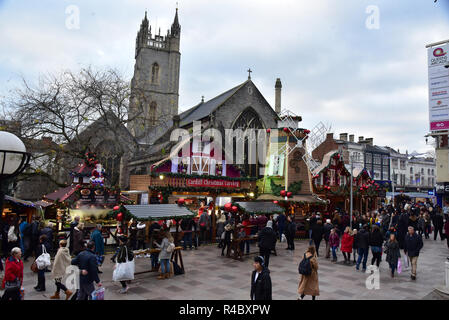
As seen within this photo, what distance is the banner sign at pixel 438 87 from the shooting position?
1727cm

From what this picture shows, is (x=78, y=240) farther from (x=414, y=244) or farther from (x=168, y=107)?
(x=168, y=107)

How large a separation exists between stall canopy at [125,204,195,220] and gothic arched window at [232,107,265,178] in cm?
2433

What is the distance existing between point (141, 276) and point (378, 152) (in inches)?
2281

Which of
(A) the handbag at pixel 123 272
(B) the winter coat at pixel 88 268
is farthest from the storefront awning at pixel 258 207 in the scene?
(B) the winter coat at pixel 88 268

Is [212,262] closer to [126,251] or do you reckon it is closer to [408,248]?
[126,251]

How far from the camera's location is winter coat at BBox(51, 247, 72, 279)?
7570 mm

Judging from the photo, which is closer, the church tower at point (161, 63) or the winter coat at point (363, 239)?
the winter coat at point (363, 239)

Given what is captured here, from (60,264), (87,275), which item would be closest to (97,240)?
(60,264)

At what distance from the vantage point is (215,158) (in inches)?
918

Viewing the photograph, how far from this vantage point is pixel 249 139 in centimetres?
3716

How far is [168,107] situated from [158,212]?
43300 mm

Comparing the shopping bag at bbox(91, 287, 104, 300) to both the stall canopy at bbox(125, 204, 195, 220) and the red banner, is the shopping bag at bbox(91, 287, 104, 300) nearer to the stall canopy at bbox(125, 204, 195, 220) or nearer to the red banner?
the stall canopy at bbox(125, 204, 195, 220)

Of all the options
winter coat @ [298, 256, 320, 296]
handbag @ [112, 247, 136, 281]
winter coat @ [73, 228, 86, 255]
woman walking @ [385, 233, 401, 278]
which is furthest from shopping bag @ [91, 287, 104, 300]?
woman walking @ [385, 233, 401, 278]

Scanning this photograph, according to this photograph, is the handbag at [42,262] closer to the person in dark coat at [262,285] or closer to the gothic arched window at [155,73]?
the person in dark coat at [262,285]
